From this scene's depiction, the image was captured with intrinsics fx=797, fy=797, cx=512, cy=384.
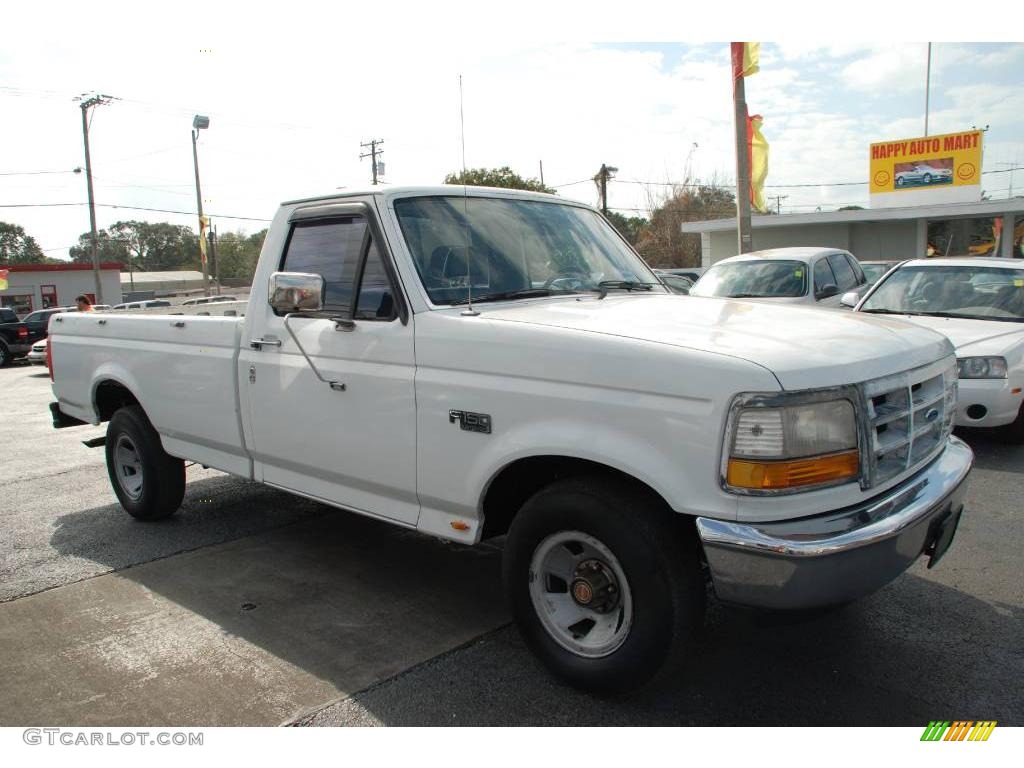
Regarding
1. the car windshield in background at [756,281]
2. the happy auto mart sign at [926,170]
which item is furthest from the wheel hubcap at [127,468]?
the happy auto mart sign at [926,170]

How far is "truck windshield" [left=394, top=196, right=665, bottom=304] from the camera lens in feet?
12.2

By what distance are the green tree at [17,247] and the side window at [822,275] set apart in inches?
3707

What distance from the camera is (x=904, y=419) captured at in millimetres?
2979

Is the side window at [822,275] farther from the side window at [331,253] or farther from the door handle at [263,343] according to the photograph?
the door handle at [263,343]

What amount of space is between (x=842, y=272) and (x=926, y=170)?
70.1 feet

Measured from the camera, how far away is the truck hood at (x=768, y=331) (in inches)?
106

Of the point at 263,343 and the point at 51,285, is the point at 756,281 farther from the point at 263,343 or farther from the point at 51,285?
the point at 51,285

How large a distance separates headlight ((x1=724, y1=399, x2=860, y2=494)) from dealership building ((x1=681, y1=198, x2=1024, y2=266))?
25771 mm

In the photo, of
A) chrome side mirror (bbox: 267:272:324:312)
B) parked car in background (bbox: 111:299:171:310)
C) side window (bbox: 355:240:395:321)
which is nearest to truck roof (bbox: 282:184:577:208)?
side window (bbox: 355:240:395:321)

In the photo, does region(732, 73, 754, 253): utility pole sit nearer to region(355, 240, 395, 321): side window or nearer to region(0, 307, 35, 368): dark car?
region(355, 240, 395, 321): side window

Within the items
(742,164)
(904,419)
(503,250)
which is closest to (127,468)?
(503,250)

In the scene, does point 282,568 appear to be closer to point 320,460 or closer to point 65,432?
point 320,460

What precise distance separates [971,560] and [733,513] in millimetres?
2677

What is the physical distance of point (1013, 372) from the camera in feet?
21.3
